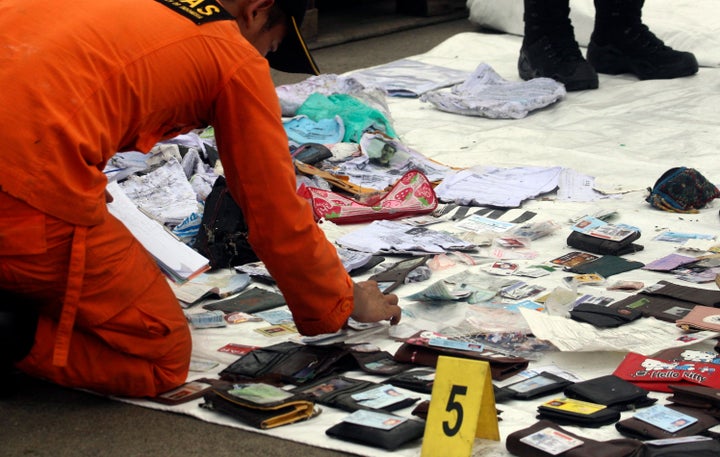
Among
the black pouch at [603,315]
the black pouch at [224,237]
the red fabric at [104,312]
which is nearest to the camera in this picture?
the red fabric at [104,312]

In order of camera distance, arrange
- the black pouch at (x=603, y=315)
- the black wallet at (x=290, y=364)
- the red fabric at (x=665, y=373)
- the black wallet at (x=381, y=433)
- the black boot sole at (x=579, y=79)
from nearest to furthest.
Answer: the black wallet at (x=381, y=433) < the red fabric at (x=665, y=373) < the black wallet at (x=290, y=364) < the black pouch at (x=603, y=315) < the black boot sole at (x=579, y=79)

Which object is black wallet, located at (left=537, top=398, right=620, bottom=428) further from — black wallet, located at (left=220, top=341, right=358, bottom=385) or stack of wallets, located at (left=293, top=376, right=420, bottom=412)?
black wallet, located at (left=220, top=341, right=358, bottom=385)

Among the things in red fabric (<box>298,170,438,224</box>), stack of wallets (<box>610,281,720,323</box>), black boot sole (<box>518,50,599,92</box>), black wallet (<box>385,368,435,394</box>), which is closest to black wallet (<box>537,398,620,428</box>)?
black wallet (<box>385,368,435,394</box>)

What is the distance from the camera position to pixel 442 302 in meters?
2.92

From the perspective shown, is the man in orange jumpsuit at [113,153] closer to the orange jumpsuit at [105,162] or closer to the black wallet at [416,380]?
the orange jumpsuit at [105,162]

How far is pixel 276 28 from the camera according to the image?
235 centimetres

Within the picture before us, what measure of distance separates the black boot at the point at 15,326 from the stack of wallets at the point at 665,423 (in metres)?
1.22

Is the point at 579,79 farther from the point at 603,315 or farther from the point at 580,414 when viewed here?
the point at 580,414

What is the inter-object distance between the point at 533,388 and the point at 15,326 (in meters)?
1.09

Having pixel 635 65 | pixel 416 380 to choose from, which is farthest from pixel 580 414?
pixel 635 65

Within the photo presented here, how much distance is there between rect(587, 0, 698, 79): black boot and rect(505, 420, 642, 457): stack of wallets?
384 cm

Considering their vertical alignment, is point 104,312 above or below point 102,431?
above

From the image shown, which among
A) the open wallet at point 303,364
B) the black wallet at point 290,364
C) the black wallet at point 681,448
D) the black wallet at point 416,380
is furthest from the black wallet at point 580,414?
the black wallet at point 290,364

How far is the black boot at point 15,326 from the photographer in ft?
7.15
